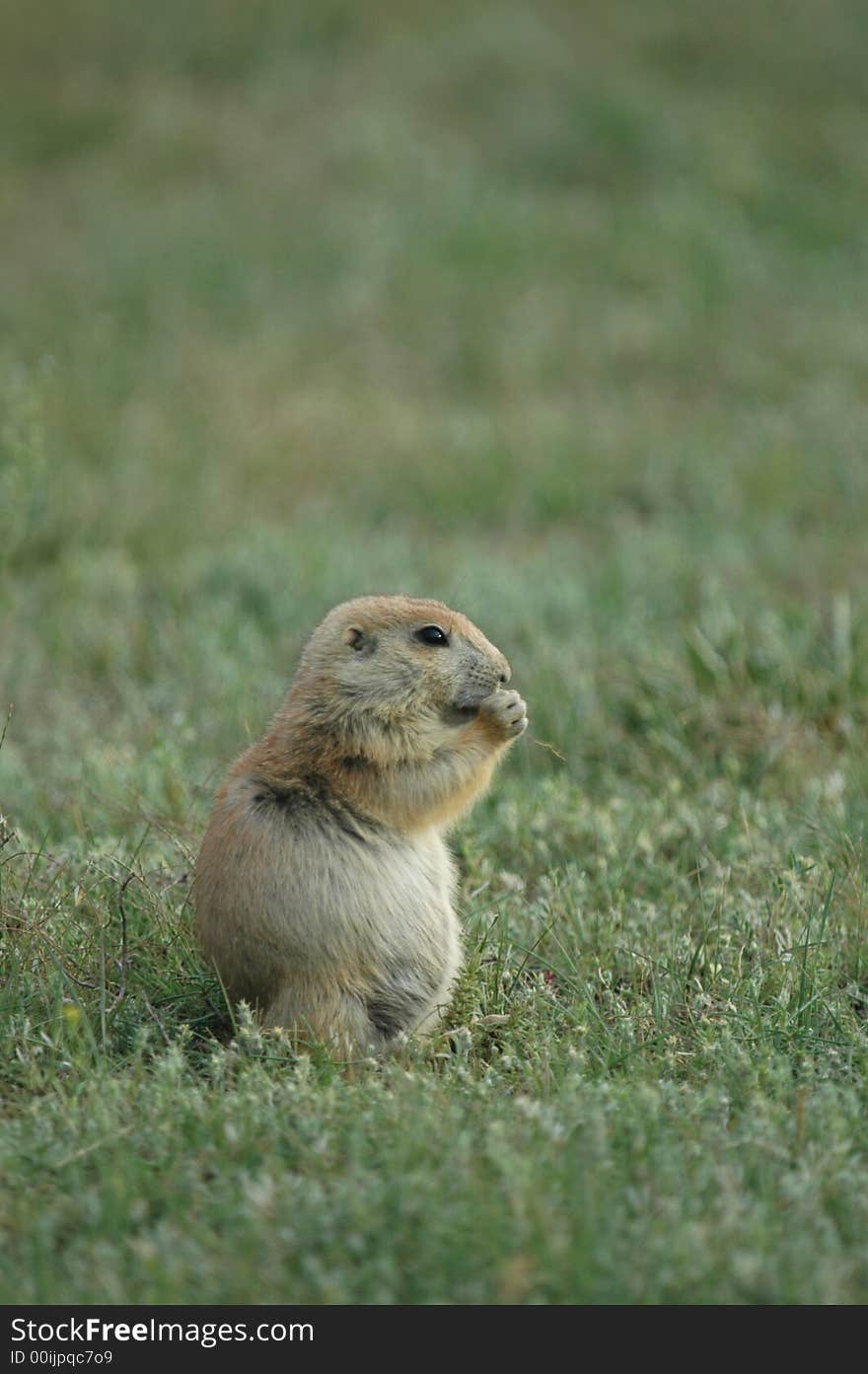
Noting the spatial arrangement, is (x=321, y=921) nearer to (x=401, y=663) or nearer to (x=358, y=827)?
(x=358, y=827)

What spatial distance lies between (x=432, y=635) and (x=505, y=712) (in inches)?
11.8

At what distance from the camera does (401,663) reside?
4199mm

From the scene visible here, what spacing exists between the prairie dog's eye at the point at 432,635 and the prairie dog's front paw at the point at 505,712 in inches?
8.1

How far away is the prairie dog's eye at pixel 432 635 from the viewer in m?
4.26

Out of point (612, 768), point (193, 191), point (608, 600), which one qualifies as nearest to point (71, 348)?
point (193, 191)

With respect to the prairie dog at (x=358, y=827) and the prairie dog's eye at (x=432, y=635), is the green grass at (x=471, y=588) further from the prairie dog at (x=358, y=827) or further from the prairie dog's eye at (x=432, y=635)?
the prairie dog's eye at (x=432, y=635)

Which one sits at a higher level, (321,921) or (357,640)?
(357,640)

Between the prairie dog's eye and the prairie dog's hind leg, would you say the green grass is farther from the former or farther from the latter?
the prairie dog's eye

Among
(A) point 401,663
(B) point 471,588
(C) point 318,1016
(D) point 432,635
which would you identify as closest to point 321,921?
(C) point 318,1016

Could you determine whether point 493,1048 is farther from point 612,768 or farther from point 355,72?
point 355,72

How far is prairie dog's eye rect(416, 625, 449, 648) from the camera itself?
426cm

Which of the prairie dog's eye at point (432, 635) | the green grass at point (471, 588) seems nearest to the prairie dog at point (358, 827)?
the prairie dog's eye at point (432, 635)

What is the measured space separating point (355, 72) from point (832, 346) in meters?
→ 7.79

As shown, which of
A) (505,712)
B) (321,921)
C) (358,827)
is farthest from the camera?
(505,712)
